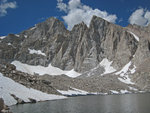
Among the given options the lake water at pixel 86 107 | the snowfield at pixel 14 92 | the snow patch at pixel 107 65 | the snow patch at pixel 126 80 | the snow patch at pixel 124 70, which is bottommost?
the lake water at pixel 86 107

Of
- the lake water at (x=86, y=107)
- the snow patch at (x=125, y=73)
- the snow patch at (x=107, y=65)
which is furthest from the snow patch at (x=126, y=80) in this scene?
the lake water at (x=86, y=107)

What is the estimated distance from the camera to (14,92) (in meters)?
36.1

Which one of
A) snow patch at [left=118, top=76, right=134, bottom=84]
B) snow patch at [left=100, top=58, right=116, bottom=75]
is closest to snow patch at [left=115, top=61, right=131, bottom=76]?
snow patch at [left=118, top=76, right=134, bottom=84]

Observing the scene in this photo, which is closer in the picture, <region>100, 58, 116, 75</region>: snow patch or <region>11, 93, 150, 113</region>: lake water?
<region>11, 93, 150, 113</region>: lake water

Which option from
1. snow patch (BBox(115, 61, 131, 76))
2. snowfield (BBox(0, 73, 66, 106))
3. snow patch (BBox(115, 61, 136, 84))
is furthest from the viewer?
snow patch (BBox(115, 61, 131, 76))

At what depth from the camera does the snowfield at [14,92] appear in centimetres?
3287

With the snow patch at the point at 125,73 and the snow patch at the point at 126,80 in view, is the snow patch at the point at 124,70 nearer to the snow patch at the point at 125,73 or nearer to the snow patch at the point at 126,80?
the snow patch at the point at 125,73

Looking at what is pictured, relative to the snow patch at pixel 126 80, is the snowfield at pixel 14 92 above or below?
below

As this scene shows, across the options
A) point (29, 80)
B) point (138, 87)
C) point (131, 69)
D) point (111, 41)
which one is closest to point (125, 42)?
point (111, 41)

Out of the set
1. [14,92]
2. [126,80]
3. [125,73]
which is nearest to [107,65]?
[125,73]

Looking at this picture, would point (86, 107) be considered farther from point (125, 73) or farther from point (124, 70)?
point (124, 70)

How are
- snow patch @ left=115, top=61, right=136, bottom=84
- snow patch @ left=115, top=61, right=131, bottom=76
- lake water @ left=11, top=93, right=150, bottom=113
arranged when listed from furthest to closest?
snow patch @ left=115, top=61, right=131, bottom=76
snow patch @ left=115, top=61, right=136, bottom=84
lake water @ left=11, top=93, right=150, bottom=113

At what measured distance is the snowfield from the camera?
108 feet

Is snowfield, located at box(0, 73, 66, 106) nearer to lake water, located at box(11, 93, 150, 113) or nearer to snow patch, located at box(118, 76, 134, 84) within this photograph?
lake water, located at box(11, 93, 150, 113)
